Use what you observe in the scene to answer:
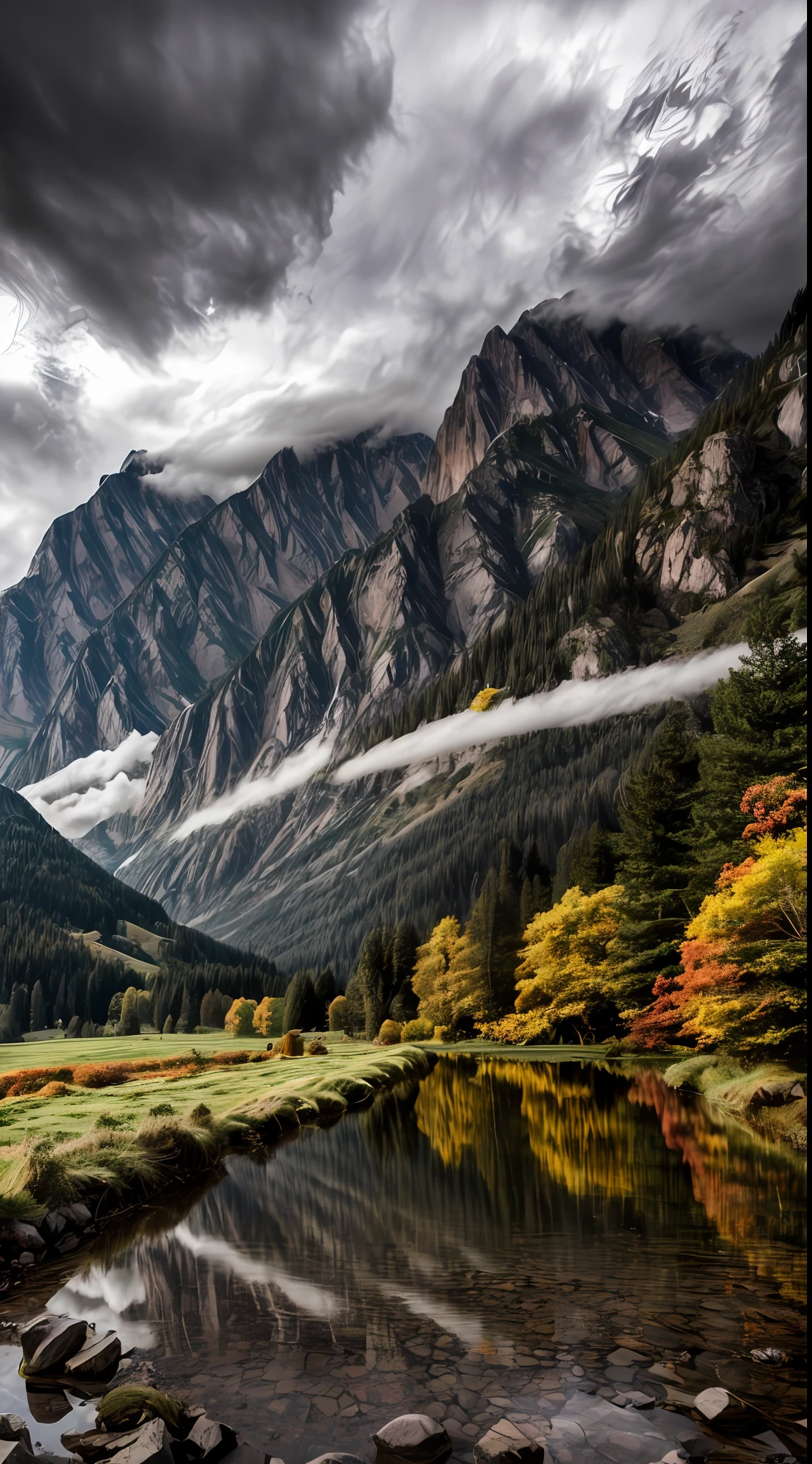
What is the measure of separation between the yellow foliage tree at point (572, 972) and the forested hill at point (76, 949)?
145 ft

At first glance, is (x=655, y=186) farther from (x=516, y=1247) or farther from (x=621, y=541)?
(x=516, y=1247)

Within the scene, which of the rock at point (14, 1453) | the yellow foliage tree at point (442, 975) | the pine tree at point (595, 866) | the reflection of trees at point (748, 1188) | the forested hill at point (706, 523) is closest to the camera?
the rock at point (14, 1453)

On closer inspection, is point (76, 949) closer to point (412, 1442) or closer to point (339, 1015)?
point (339, 1015)

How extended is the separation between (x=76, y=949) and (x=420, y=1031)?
1609 inches

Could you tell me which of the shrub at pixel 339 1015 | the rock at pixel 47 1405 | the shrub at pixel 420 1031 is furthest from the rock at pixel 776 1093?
the shrub at pixel 339 1015

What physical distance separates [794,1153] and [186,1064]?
4092cm

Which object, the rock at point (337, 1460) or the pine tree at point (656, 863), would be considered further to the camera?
the pine tree at point (656, 863)

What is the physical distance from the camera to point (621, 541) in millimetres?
187875

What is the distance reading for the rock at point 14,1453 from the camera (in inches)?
311

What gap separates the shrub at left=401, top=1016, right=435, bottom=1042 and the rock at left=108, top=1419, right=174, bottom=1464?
6836 centimetres

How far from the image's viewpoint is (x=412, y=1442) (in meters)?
8.38

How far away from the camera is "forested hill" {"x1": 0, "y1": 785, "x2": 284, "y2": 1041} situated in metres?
77.4

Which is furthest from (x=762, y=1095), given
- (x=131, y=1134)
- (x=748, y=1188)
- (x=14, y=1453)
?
(x=14, y=1453)

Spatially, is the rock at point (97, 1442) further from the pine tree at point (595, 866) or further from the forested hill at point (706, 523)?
the forested hill at point (706, 523)
